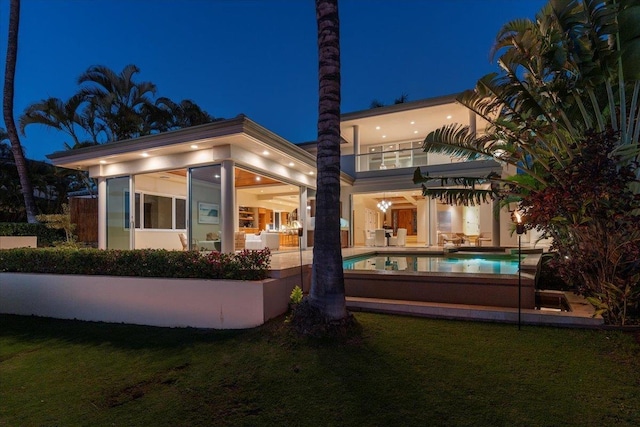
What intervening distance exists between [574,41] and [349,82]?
250 feet

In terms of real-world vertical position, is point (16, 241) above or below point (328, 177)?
below

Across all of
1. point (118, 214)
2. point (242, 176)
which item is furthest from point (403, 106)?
point (118, 214)

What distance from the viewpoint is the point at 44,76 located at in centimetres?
9100

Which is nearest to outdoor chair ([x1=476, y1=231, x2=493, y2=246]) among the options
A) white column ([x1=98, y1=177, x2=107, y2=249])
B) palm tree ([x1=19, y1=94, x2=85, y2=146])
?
white column ([x1=98, y1=177, x2=107, y2=249])

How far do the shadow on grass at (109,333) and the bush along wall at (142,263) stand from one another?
1.01 m

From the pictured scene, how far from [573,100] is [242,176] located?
10827 mm

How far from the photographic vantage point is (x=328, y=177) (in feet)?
17.3

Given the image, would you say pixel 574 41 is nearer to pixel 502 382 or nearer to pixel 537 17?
pixel 537 17

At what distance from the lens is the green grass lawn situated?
346 centimetres

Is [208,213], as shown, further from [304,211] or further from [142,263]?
[304,211]

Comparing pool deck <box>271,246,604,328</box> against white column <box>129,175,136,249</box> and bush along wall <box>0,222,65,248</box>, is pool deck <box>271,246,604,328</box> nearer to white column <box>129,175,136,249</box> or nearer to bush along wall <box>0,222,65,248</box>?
white column <box>129,175,136,249</box>

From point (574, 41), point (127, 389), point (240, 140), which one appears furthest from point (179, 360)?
point (574, 41)

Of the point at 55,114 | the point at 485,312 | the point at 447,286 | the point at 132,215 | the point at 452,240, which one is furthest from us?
the point at 452,240

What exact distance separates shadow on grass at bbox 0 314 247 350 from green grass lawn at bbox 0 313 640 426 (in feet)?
0.16
